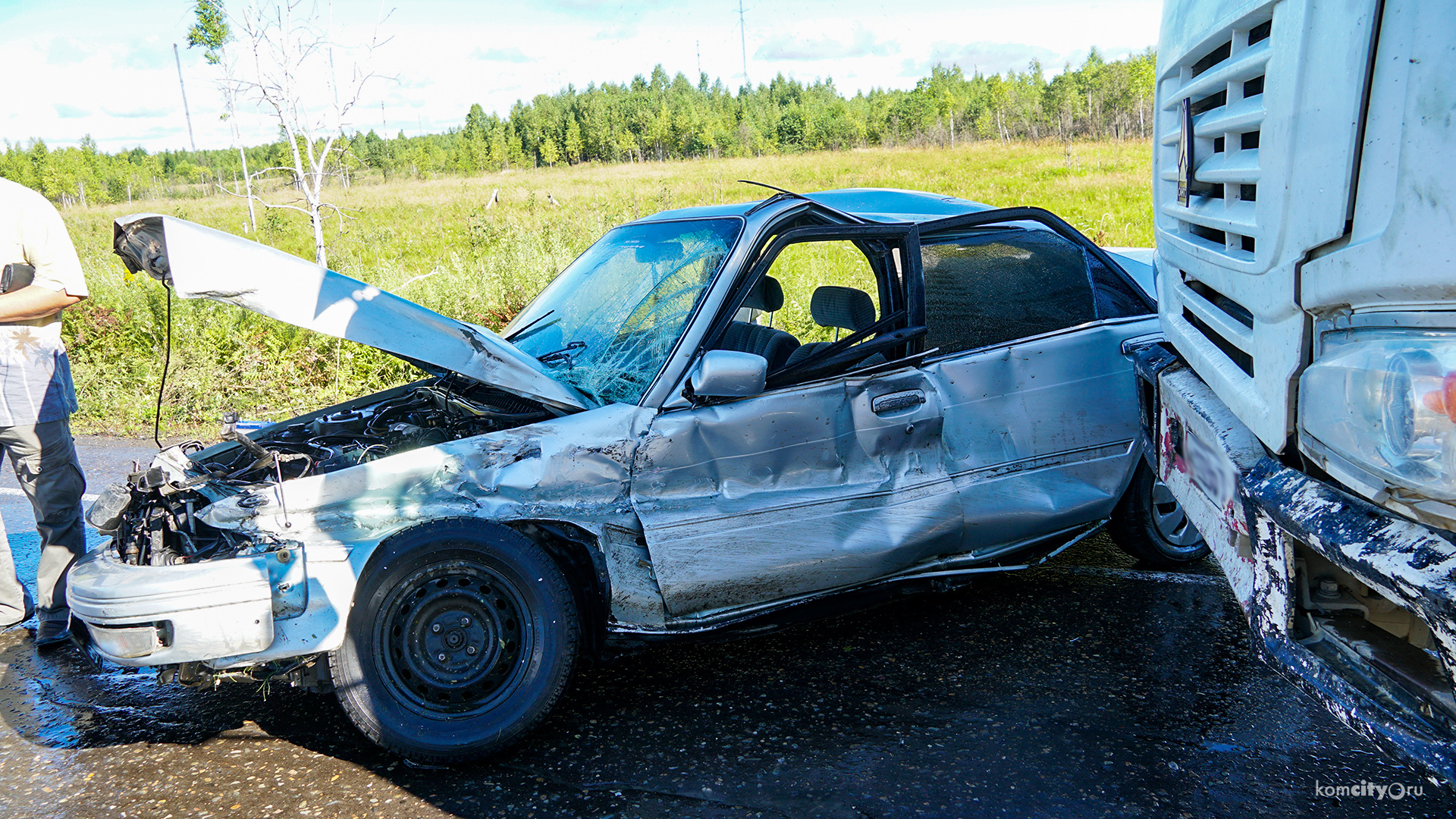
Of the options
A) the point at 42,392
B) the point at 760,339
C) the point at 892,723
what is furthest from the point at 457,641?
the point at 42,392

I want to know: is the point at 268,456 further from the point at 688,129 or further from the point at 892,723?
the point at 688,129

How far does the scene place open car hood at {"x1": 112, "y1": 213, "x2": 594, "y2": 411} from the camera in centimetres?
278

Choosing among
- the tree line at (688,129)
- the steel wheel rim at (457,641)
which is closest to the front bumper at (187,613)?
the steel wheel rim at (457,641)

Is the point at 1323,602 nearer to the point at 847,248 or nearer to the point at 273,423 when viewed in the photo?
the point at 847,248

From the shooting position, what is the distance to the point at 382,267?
10523mm

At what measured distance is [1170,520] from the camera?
159 inches

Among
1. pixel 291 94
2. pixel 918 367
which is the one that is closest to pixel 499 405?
pixel 918 367

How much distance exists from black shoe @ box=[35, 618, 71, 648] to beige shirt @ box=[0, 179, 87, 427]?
870 mm

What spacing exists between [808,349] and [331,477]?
1756 millimetres

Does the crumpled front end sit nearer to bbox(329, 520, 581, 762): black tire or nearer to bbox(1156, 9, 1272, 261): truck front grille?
bbox(329, 520, 581, 762): black tire

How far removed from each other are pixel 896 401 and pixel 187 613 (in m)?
2.41

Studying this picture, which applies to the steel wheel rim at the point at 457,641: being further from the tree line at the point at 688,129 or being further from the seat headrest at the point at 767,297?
the tree line at the point at 688,129

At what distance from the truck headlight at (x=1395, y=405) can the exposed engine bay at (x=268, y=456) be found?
233cm

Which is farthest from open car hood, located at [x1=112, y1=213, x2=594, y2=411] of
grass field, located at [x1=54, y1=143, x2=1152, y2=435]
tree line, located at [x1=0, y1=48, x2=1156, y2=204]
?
tree line, located at [x1=0, y1=48, x2=1156, y2=204]
